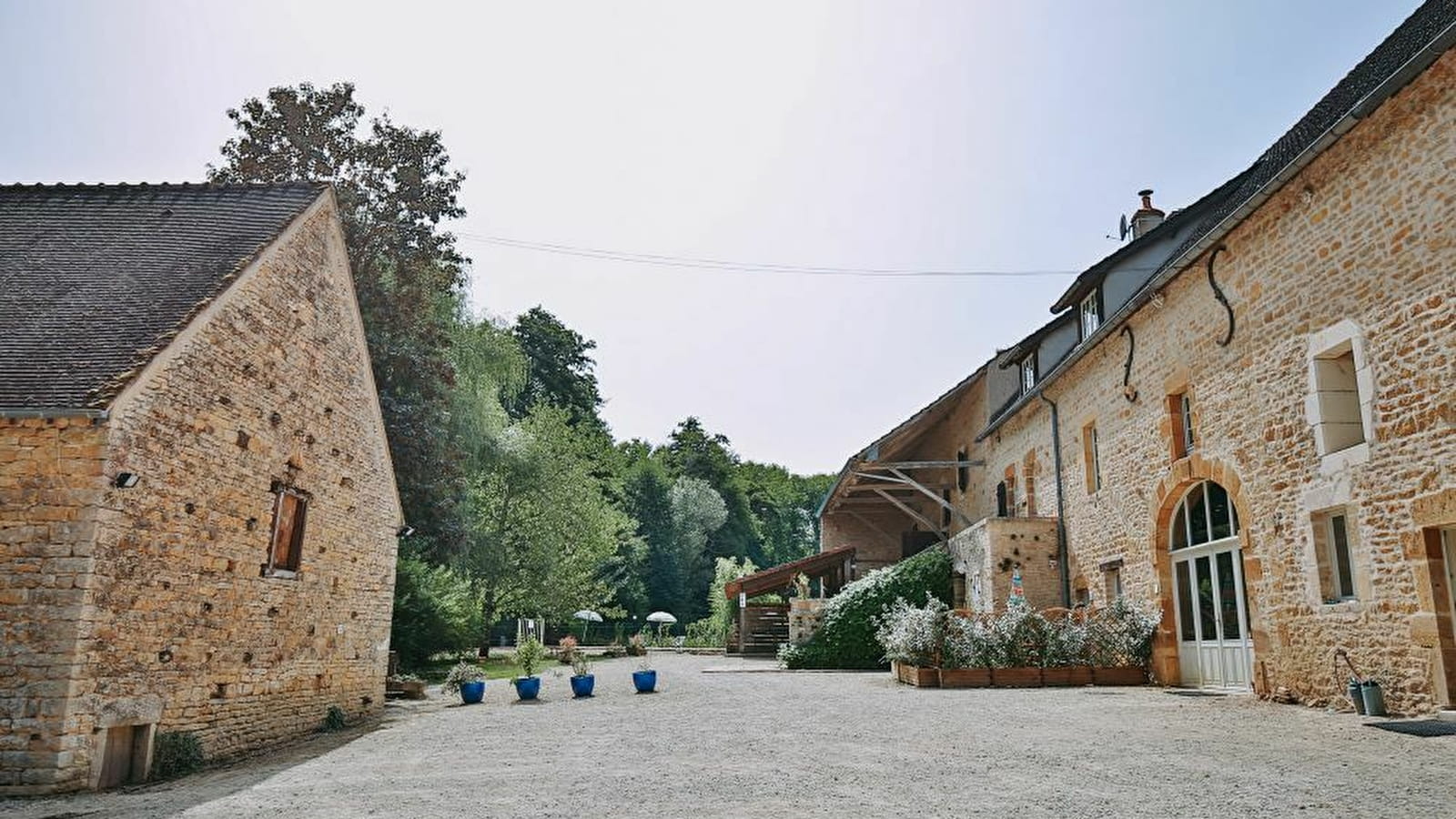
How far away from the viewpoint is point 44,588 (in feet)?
24.8

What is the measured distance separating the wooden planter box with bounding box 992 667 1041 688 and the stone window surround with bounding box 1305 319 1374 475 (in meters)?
4.81

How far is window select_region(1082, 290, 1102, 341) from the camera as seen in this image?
15406 mm

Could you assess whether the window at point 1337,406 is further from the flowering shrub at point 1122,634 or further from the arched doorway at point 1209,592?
the flowering shrub at point 1122,634

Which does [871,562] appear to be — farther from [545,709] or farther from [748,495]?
[748,495]

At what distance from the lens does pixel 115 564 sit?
26.0ft

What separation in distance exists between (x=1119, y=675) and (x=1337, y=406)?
17.1 ft

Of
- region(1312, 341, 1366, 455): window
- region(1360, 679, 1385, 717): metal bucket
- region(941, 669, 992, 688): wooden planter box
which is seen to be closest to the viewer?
region(1360, 679, 1385, 717): metal bucket

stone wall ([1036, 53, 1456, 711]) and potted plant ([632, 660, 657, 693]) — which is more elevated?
stone wall ([1036, 53, 1456, 711])

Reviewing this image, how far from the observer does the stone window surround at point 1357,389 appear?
823 cm

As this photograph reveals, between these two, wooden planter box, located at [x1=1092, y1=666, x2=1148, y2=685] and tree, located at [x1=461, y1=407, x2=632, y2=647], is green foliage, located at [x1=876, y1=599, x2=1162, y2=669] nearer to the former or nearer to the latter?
wooden planter box, located at [x1=1092, y1=666, x2=1148, y2=685]

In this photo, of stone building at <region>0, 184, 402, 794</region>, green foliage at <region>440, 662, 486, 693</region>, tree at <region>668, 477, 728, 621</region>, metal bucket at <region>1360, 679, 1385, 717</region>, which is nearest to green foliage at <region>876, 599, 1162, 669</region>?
metal bucket at <region>1360, 679, 1385, 717</region>

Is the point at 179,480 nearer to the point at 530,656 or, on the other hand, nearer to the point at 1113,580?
the point at 530,656

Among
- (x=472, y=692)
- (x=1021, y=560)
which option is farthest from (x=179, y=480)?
(x=1021, y=560)

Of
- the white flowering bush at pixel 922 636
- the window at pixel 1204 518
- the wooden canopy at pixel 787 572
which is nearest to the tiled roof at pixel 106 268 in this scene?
the white flowering bush at pixel 922 636
